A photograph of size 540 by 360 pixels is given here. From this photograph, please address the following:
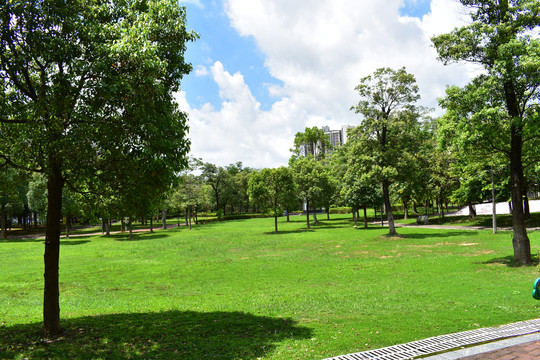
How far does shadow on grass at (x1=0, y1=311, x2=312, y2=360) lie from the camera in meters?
6.83

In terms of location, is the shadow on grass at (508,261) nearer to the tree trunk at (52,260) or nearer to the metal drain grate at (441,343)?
the metal drain grate at (441,343)

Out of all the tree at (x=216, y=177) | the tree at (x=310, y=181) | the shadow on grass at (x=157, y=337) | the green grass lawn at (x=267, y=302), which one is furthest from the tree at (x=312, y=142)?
the shadow on grass at (x=157, y=337)

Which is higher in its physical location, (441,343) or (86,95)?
(86,95)

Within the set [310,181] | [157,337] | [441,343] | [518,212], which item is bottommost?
[157,337]

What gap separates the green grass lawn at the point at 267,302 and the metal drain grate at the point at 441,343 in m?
0.54

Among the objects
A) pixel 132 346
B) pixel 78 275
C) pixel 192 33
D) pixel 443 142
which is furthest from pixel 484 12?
pixel 78 275

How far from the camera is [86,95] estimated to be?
7020mm

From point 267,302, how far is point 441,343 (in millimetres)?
6245

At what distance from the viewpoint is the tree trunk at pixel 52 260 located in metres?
7.95

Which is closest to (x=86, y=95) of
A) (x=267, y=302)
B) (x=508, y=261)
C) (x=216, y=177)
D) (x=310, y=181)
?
(x=267, y=302)

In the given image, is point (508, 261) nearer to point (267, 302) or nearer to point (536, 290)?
point (536, 290)

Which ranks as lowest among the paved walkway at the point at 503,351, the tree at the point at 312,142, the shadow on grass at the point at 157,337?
the shadow on grass at the point at 157,337

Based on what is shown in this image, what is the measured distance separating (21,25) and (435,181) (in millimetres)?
45379

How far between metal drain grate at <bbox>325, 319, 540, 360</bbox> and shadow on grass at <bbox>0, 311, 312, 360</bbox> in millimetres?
1977
